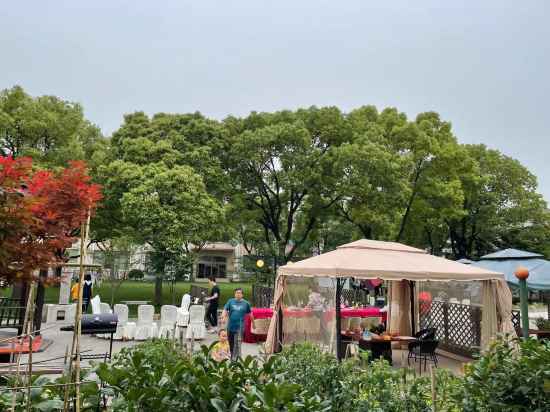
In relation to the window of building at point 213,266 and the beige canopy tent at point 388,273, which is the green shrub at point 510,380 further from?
the window of building at point 213,266

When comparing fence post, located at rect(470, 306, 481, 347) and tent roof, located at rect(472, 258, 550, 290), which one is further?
fence post, located at rect(470, 306, 481, 347)

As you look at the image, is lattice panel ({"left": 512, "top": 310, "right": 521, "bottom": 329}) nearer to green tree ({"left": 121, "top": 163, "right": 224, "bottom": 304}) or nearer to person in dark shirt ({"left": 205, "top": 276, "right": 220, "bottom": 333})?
person in dark shirt ({"left": 205, "top": 276, "right": 220, "bottom": 333})

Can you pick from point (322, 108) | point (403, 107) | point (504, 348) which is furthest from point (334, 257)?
point (403, 107)

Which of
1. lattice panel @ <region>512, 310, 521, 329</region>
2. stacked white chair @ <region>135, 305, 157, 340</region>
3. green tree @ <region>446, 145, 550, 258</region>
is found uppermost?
green tree @ <region>446, 145, 550, 258</region>

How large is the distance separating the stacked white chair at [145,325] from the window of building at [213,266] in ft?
127

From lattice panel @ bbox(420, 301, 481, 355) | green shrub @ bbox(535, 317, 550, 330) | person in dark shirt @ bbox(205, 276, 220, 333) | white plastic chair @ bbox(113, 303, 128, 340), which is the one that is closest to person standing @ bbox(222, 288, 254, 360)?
white plastic chair @ bbox(113, 303, 128, 340)

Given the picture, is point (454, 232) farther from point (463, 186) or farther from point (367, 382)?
point (367, 382)

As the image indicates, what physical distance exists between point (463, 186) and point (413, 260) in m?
17.8

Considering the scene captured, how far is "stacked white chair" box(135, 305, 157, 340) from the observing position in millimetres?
11430

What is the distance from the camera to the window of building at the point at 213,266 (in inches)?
1977

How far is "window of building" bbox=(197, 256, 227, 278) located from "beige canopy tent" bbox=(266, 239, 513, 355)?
1654 inches

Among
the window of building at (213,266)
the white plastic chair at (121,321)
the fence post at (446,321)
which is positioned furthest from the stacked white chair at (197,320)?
the window of building at (213,266)

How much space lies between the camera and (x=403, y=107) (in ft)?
79.7

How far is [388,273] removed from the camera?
766 cm
